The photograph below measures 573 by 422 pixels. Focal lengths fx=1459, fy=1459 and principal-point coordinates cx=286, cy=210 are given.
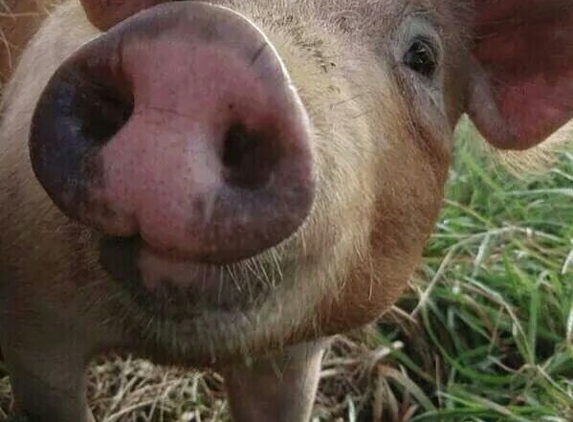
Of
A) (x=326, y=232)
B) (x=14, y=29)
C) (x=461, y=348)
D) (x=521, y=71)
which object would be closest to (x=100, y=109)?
(x=326, y=232)

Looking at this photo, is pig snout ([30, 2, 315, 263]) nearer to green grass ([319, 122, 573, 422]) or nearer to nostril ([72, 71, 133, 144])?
nostril ([72, 71, 133, 144])

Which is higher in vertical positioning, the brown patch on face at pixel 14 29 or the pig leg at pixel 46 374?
the brown patch on face at pixel 14 29

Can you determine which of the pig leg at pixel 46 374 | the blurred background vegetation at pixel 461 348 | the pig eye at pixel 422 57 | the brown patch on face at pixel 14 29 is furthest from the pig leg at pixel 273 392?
the brown patch on face at pixel 14 29

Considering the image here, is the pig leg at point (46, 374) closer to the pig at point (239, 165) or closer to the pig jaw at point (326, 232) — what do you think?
the pig at point (239, 165)

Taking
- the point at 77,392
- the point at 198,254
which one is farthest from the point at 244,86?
the point at 77,392

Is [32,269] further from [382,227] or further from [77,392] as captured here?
[382,227]

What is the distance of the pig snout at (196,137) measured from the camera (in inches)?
81.4

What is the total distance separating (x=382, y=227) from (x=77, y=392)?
748mm

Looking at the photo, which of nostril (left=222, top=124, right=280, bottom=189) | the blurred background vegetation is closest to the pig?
nostril (left=222, top=124, right=280, bottom=189)

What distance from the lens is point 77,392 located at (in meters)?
3.05

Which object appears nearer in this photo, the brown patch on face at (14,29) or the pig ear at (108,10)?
the pig ear at (108,10)

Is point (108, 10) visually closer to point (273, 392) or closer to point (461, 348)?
point (273, 392)

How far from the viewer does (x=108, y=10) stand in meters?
2.69

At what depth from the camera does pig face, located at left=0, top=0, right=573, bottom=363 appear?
2.08m
